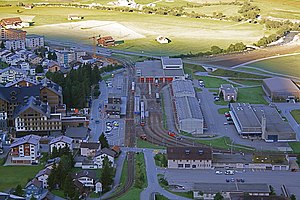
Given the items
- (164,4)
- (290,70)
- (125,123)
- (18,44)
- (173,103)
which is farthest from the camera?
(164,4)

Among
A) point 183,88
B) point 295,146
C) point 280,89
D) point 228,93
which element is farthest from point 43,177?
point 280,89

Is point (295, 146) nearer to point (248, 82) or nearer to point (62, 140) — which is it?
point (62, 140)

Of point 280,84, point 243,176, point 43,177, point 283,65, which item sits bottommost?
point 243,176

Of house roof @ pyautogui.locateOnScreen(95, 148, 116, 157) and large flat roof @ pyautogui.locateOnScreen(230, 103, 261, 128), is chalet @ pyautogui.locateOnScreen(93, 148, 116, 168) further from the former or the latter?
large flat roof @ pyautogui.locateOnScreen(230, 103, 261, 128)

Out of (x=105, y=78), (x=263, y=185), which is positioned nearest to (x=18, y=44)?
(x=105, y=78)

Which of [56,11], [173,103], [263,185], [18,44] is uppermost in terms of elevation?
[56,11]

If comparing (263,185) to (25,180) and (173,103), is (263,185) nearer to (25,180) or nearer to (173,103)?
(25,180)

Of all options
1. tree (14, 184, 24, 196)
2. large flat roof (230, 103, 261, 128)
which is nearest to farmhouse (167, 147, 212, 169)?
large flat roof (230, 103, 261, 128)

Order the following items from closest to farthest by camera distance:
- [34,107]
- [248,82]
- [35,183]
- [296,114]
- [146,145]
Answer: [35,183] < [146,145] < [34,107] < [296,114] < [248,82]
